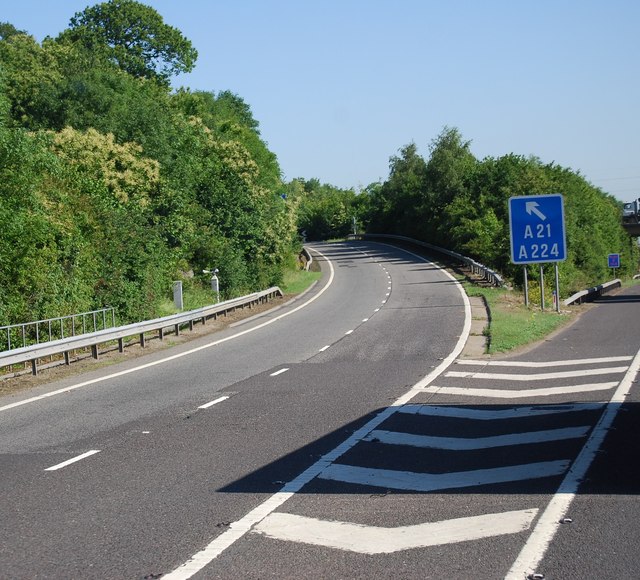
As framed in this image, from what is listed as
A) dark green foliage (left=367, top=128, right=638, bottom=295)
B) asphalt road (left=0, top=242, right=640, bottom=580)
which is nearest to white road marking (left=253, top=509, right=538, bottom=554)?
asphalt road (left=0, top=242, right=640, bottom=580)

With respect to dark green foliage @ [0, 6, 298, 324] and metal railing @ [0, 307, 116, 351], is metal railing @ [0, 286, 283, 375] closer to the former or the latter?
metal railing @ [0, 307, 116, 351]

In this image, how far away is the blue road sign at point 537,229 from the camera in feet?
93.4

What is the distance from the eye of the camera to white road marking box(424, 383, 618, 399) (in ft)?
50.0

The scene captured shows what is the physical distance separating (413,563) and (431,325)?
22.5m

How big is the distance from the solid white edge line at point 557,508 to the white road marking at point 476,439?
0.34 meters

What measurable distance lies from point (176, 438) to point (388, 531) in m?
5.11

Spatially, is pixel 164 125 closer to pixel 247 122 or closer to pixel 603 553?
pixel 603 553

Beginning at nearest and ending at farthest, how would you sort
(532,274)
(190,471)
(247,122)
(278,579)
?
(278,579) < (190,471) < (532,274) < (247,122)

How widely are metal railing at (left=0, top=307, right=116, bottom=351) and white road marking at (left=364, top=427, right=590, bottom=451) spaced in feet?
37.2

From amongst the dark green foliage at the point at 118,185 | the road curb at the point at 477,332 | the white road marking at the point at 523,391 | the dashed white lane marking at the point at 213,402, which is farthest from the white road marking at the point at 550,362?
the dark green foliage at the point at 118,185

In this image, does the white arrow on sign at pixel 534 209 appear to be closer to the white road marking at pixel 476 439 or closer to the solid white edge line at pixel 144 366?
the solid white edge line at pixel 144 366

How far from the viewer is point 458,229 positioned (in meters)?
65.6

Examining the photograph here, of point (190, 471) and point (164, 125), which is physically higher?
point (164, 125)

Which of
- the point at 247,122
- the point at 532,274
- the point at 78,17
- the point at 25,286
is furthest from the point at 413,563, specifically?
the point at 247,122
